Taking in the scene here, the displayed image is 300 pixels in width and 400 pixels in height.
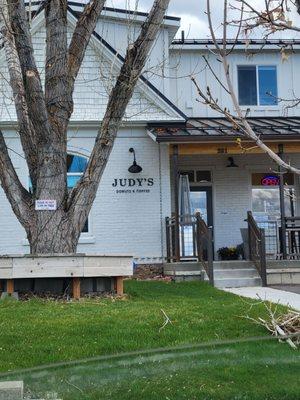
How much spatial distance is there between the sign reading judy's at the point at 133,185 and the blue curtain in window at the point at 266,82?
16.2ft

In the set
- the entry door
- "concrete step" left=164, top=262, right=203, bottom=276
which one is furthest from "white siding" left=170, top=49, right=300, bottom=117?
"concrete step" left=164, top=262, right=203, bottom=276

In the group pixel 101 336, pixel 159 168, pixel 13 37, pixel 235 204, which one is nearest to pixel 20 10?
pixel 13 37

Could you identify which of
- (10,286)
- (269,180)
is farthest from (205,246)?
(10,286)

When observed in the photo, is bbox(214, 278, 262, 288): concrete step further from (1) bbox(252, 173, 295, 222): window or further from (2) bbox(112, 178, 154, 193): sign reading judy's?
(1) bbox(252, 173, 295, 222): window

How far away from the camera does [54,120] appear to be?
10406 millimetres

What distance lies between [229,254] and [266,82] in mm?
5309

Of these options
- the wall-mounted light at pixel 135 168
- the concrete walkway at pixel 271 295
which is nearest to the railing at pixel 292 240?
the concrete walkway at pixel 271 295

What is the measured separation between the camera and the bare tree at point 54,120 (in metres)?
10.1

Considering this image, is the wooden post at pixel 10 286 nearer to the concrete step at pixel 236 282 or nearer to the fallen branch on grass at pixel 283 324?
the fallen branch on grass at pixel 283 324

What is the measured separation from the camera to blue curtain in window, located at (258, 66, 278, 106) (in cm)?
1862

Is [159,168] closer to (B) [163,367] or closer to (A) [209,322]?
(A) [209,322]

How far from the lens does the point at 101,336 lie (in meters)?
7.21

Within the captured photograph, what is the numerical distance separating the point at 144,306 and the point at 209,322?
1.40 metres

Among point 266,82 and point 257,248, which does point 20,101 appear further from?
point 266,82
